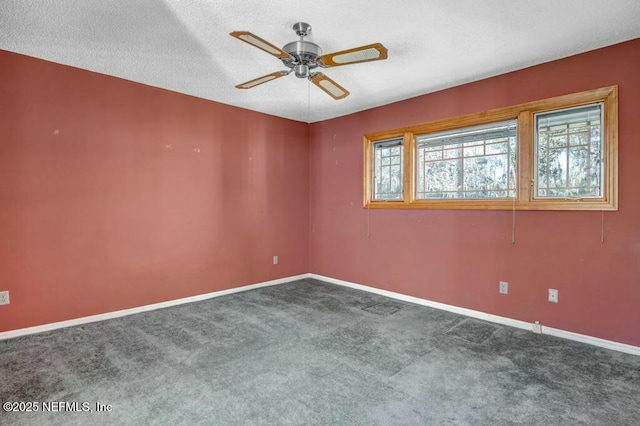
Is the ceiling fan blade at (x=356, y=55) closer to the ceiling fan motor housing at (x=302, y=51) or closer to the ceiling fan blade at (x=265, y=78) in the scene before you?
the ceiling fan motor housing at (x=302, y=51)

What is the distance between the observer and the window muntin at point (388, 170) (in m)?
4.32

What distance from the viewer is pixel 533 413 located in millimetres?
1865

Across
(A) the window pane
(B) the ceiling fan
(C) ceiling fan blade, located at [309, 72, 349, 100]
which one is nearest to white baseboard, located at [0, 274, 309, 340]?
(B) the ceiling fan

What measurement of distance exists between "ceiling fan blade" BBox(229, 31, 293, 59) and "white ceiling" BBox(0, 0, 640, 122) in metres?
0.28

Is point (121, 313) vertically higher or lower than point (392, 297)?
higher

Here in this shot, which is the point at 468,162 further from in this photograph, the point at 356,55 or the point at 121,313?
the point at 121,313

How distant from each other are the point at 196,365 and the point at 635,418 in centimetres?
267

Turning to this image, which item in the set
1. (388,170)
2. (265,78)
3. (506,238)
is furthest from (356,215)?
(265,78)

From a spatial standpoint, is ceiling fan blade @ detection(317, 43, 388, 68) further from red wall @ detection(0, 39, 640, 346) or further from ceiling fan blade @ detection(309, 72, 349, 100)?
red wall @ detection(0, 39, 640, 346)

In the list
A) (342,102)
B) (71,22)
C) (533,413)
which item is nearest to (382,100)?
(342,102)

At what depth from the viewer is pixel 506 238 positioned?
3316 millimetres

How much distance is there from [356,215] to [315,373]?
270 centimetres

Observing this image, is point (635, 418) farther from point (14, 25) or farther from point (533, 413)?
point (14, 25)

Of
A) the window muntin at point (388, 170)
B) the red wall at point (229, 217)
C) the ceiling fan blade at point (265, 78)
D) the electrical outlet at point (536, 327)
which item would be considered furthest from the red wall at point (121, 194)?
the electrical outlet at point (536, 327)
